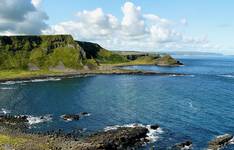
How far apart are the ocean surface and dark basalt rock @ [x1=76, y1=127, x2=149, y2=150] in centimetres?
403

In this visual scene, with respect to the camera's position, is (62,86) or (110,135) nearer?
(110,135)

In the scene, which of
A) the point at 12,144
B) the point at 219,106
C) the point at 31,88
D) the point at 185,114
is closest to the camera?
the point at 12,144

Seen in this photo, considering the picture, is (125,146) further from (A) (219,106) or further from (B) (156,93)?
(B) (156,93)

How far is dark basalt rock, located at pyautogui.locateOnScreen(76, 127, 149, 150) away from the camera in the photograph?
78.6m

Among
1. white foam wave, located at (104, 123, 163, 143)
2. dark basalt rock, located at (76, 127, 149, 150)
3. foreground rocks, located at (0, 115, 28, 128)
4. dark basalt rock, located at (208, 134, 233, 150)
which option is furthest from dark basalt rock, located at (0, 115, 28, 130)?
dark basalt rock, located at (208, 134, 233, 150)

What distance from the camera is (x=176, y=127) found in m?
98.1

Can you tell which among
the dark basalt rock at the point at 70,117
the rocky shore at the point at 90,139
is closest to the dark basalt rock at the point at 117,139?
the rocky shore at the point at 90,139

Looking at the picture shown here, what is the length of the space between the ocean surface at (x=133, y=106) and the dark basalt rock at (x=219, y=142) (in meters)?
1.75

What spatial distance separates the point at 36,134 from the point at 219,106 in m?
66.0

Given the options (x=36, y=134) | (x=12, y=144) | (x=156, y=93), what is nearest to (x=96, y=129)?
(x=36, y=134)

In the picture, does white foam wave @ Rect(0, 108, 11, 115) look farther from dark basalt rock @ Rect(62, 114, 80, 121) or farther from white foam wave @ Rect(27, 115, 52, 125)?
dark basalt rock @ Rect(62, 114, 80, 121)

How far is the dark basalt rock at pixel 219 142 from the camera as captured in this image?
266 feet

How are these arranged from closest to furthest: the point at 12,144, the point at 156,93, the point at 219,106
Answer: the point at 12,144 < the point at 219,106 < the point at 156,93

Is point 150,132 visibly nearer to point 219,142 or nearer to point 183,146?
point 183,146
